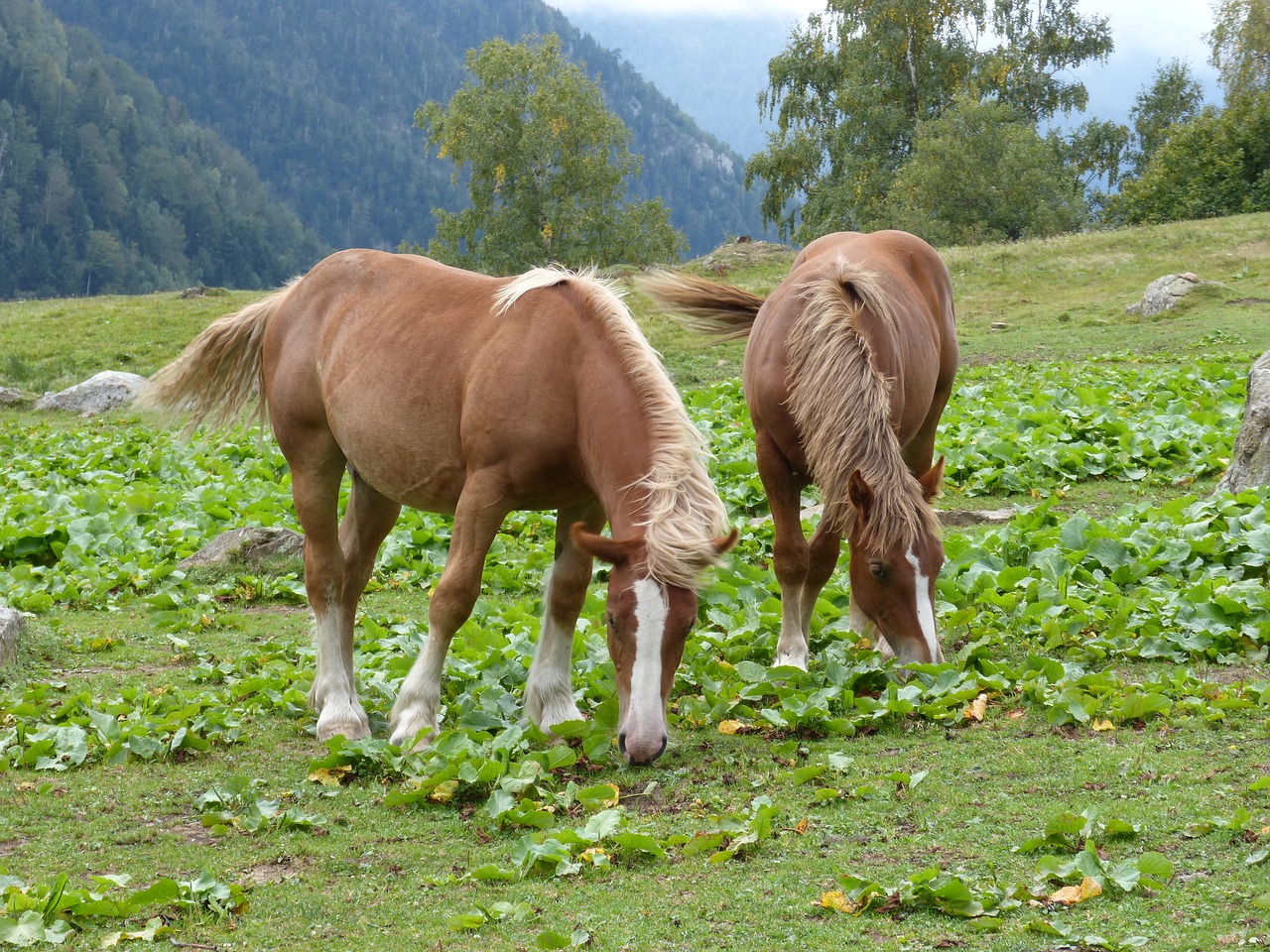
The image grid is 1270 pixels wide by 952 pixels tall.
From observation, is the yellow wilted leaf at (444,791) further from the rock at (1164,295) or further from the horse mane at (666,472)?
the rock at (1164,295)

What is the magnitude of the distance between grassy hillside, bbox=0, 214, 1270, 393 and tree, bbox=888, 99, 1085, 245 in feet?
25.8

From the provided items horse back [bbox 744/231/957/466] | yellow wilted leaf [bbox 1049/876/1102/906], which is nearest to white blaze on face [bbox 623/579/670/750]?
yellow wilted leaf [bbox 1049/876/1102/906]

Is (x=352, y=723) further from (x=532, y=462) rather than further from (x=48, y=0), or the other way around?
(x=48, y=0)

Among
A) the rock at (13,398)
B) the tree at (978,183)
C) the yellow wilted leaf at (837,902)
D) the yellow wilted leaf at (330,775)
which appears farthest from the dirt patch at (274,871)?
the tree at (978,183)

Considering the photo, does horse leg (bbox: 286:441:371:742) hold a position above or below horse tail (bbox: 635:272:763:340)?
below

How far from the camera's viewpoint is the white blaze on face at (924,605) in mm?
4875

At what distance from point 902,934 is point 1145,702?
196cm

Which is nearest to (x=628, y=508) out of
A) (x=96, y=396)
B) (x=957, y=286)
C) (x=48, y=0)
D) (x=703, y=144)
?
(x=96, y=396)

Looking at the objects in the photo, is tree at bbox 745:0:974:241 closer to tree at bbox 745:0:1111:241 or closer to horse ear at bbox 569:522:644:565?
tree at bbox 745:0:1111:241

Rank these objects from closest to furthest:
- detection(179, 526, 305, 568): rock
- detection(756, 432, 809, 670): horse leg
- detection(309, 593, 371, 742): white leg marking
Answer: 1. detection(309, 593, 371, 742): white leg marking
2. detection(756, 432, 809, 670): horse leg
3. detection(179, 526, 305, 568): rock

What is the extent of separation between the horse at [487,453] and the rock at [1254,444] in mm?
4720

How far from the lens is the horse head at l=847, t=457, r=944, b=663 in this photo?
4.89m

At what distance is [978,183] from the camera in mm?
38875

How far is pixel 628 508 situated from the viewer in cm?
441
